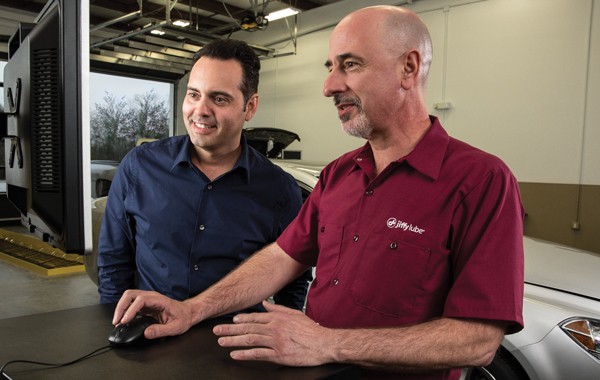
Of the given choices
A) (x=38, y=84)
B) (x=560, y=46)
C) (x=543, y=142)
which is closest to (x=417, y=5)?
(x=560, y=46)

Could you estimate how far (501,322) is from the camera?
106 centimetres

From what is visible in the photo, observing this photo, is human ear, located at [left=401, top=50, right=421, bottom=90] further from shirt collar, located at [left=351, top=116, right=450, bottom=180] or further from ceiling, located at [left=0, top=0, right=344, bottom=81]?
ceiling, located at [left=0, top=0, right=344, bottom=81]

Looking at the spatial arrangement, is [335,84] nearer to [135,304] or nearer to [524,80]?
[135,304]

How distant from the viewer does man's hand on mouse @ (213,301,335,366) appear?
0.92m

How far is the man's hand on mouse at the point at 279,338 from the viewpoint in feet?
3.01

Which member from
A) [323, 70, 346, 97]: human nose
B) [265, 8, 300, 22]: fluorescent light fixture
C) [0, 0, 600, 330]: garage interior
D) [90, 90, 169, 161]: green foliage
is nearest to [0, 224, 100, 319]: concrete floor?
[0, 0, 600, 330]: garage interior

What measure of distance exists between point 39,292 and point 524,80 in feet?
19.9

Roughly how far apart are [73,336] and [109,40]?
29.6 feet

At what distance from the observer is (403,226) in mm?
1188

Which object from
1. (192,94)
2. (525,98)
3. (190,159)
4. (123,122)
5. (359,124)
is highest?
(525,98)

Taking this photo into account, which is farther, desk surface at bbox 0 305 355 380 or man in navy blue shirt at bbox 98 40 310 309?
man in navy blue shirt at bbox 98 40 310 309

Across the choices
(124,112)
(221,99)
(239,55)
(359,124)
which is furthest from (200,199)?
(124,112)

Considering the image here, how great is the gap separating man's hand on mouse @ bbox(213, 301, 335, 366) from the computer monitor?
32cm

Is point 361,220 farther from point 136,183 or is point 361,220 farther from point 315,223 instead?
point 136,183
